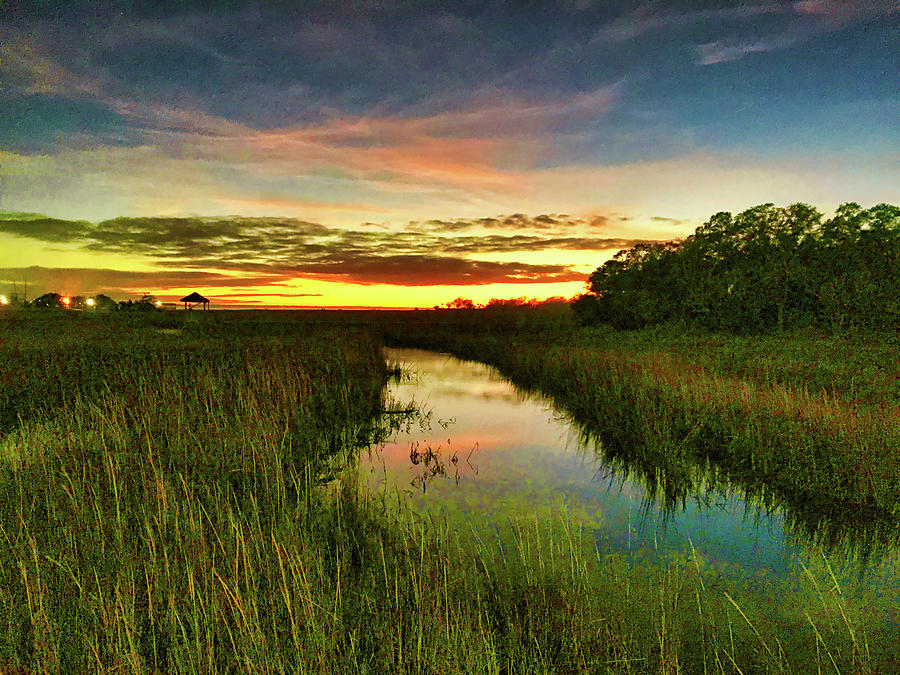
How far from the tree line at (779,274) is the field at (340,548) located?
19.7 meters

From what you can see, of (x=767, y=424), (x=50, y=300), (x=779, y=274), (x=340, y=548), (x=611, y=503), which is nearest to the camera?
(x=340, y=548)

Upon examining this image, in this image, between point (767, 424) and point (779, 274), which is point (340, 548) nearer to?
point (767, 424)

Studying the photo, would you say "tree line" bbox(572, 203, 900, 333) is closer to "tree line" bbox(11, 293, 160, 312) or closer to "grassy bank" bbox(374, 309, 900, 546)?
"grassy bank" bbox(374, 309, 900, 546)

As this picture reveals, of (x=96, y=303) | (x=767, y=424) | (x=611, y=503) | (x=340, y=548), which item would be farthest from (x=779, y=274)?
(x=96, y=303)

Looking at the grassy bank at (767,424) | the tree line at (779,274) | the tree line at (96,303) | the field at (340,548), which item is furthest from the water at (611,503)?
the tree line at (96,303)

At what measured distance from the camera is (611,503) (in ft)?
28.9

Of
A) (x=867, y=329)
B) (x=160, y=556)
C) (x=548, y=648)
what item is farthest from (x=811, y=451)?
(x=867, y=329)

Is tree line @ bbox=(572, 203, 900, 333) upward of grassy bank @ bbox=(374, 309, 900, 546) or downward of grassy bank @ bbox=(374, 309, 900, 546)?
upward

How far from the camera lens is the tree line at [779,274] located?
29.8 meters

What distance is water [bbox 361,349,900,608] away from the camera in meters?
6.51

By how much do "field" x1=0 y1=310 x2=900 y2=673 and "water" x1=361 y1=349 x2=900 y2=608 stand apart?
34 cm

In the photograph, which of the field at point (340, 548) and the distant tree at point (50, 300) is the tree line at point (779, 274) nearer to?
the field at point (340, 548)

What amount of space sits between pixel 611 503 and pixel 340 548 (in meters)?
5.42

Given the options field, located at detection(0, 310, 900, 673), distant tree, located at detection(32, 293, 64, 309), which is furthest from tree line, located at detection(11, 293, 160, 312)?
field, located at detection(0, 310, 900, 673)
